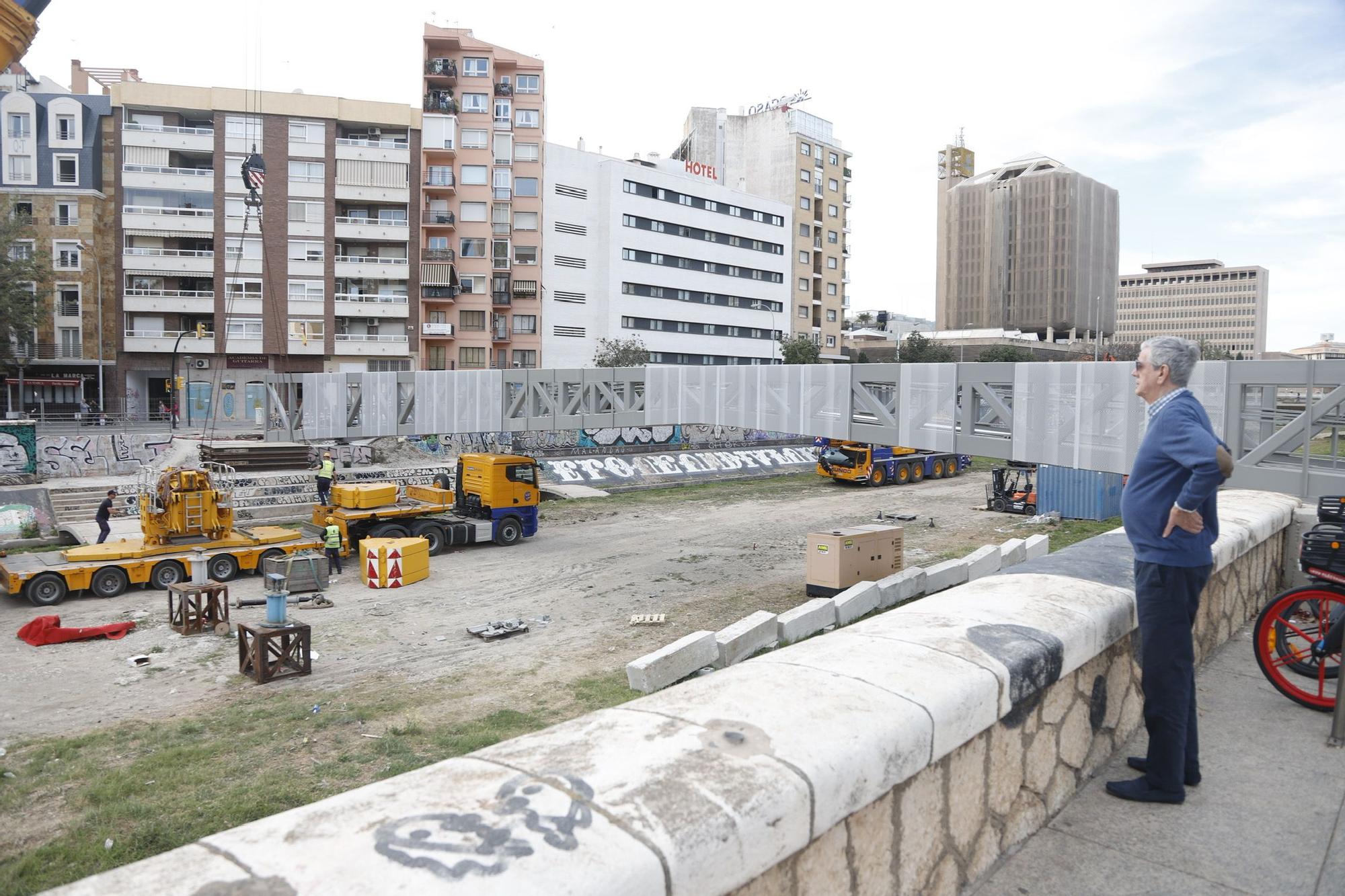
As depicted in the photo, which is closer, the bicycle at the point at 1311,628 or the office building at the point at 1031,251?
the bicycle at the point at 1311,628

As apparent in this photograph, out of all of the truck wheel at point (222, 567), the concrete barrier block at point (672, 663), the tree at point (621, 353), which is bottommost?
the truck wheel at point (222, 567)

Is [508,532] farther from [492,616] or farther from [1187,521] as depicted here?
[1187,521]

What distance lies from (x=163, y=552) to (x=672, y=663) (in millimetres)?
14945

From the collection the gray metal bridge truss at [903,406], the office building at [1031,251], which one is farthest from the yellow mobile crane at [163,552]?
the office building at [1031,251]

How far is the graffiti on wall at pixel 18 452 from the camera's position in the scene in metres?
31.6

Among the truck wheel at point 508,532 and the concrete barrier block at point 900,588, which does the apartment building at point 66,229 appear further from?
the concrete barrier block at point 900,588

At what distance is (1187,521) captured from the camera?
3.50 metres

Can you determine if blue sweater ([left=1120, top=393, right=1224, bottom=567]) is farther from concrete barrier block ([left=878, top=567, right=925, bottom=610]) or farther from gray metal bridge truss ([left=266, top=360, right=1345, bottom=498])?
concrete barrier block ([left=878, top=567, right=925, bottom=610])

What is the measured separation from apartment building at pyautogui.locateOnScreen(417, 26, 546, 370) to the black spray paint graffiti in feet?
189

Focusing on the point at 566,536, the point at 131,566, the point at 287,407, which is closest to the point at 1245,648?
the point at 131,566

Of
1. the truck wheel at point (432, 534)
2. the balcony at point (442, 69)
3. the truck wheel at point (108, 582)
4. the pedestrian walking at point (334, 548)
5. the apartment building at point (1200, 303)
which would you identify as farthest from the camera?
the apartment building at point (1200, 303)

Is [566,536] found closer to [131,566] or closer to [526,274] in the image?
[131,566]

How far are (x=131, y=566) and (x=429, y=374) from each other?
9.31 m

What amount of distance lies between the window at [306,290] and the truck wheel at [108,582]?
3707cm
